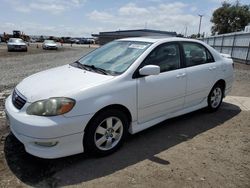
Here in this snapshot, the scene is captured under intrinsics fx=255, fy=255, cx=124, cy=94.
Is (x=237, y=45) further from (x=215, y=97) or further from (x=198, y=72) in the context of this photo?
(x=198, y=72)

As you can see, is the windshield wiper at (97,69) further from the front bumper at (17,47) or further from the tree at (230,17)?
the tree at (230,17)

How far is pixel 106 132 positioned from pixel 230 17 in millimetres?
59388

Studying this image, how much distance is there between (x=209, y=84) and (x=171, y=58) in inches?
49.7

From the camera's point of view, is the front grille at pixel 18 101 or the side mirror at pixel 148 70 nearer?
the front grille at pixel 18 101

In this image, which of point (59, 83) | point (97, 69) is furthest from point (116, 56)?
point (59, 83)

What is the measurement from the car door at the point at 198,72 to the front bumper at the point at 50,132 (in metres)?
2.32

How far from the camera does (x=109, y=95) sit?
11.4ft

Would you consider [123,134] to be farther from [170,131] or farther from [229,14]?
[229,14]

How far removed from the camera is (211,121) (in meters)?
5.22

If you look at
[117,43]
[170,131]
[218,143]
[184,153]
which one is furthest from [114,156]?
[117,43]

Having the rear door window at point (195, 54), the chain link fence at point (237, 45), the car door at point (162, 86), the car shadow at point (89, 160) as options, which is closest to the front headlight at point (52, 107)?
the car shadow at point (89, 160)

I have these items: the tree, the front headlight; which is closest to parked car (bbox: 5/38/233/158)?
the front headlight

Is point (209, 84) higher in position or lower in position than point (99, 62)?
lower

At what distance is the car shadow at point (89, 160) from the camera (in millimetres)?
3143
